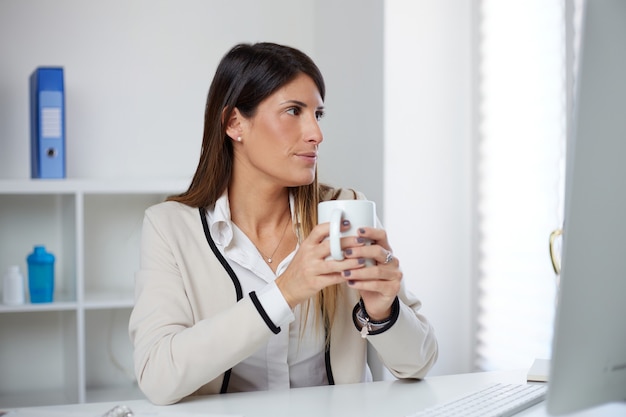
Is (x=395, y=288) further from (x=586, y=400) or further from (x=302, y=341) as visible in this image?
(x=586, y=400)

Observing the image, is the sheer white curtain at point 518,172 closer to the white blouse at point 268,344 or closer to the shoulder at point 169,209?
the white blouse at point 268,344

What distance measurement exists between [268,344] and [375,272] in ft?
1.53

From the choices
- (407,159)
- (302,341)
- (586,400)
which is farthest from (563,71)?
(586,400)

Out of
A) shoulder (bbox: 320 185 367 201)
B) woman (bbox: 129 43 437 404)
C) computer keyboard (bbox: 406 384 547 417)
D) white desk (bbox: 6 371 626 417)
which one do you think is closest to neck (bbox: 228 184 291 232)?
woman (bbox: 129 43 437 404)

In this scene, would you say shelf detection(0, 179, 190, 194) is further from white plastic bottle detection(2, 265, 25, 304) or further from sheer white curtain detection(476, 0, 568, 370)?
sheer white curtain detection(476, 0, 568, 370)

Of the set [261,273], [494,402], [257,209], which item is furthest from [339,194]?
[494,402]

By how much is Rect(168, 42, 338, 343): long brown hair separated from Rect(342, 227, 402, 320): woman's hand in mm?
418

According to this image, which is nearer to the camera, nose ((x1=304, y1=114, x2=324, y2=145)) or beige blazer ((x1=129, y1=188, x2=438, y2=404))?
beige blazer ((x1=129, y1=188, x2=438, y2=404))

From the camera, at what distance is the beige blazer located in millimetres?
1406

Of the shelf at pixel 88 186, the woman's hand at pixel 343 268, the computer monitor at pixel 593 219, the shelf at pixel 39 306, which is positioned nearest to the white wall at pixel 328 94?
the shelf at pixel 88 186

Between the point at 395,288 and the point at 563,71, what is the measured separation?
46.2 inches

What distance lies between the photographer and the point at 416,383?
1.54 m

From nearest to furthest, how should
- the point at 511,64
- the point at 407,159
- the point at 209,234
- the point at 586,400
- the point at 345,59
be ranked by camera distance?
the point at 586,400 < the point at 209,234 < the point at 511,64 < the point at 407,159 < the point at 345,59

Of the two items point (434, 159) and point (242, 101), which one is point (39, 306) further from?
point (434, 159)
